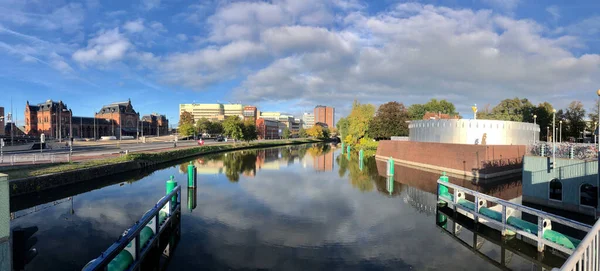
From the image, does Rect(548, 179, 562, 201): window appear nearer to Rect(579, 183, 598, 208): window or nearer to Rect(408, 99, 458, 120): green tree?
Rect(579, 183, 598, 208): window

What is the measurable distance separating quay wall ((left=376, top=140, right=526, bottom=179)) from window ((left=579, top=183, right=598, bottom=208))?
13.0 m

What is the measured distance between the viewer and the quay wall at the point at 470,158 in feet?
89.9

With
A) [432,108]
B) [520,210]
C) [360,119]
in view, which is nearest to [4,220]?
[520,210]

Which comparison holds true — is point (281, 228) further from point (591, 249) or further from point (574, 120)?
point (574, 120)

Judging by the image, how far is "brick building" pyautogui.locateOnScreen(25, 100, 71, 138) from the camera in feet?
258

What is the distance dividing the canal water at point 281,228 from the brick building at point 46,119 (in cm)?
7414

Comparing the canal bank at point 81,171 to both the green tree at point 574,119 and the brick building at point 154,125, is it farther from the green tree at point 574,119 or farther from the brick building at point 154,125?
the brick building at point 154,125

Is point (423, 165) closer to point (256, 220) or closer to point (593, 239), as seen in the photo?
point (256, 220)

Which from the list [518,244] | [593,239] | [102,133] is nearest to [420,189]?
[518,244]

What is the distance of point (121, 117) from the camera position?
96.2 meters

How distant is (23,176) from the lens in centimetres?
1856

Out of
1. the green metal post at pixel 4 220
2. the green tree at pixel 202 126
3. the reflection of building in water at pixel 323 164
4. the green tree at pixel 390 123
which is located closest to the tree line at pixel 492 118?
the green tree at pixel 390 123

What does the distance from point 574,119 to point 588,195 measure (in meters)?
46.2

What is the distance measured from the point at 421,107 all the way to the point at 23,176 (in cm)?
8661
